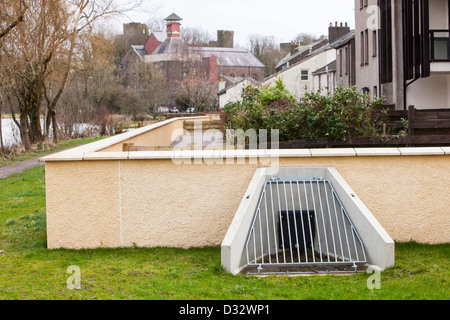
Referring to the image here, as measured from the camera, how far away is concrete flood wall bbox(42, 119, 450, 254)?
7738mm

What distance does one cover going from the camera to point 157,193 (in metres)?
7.79

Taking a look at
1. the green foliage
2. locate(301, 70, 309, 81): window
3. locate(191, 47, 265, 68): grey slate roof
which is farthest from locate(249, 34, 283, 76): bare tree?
the green foliage

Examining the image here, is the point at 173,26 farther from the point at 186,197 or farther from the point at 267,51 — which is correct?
the point at 186,197

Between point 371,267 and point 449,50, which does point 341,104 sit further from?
point 449,50

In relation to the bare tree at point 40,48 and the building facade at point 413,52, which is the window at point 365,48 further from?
the bare tree at point 40,48

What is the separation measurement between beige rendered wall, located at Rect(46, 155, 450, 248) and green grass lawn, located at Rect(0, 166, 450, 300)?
26 cm

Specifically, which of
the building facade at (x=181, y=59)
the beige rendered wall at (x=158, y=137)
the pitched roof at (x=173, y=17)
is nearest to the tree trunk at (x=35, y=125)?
the beige rendered wall at (x=158, y=137)

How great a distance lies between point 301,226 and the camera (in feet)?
24.8

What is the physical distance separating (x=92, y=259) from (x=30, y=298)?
5.79 ft

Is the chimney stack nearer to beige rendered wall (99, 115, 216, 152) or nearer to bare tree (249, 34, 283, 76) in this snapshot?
beige rendered wall (99, 115, 216, 152)

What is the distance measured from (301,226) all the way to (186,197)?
164 centimetres

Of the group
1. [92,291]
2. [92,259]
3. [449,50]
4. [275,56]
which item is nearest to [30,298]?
[92,291]

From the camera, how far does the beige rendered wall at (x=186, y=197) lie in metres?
7.74
